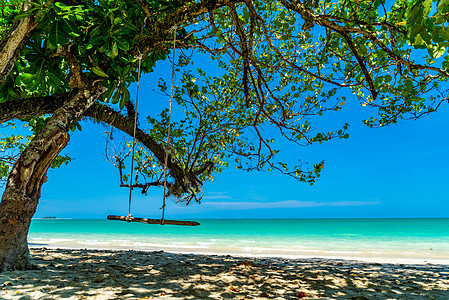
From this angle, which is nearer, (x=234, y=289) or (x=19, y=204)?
(x=234, y=289)

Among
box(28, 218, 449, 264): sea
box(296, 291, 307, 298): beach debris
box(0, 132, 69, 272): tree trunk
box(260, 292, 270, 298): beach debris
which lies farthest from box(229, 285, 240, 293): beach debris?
box(28, 218, 449, 264): sea

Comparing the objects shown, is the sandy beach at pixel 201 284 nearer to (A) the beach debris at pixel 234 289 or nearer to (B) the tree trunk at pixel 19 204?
(A) the beach debris at pixel 234 289

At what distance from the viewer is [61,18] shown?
11.3 ft

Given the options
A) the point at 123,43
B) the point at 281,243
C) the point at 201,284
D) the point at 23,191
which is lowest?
the point at 281,243

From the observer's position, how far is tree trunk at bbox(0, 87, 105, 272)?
3.99m

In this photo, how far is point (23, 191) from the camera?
4070 mm

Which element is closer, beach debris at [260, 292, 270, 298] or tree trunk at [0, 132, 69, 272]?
beach debris at [260, 292, 270, 298]

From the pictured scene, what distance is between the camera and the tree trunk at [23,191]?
3992 millimetres

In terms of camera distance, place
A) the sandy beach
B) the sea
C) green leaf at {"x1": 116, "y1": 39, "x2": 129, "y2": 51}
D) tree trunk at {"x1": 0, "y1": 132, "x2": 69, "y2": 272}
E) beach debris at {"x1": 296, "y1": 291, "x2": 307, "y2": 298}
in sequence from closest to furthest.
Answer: the sandy beach < beach debris at {"x1": 296, "y1": 291, "x2": 307, "y2": 298} < green leaf at {"x1": 116, "y1": 39, "x2": 129, "y2": 51} < tree trunk at {"x1": 0, "y1": 132, "x2": 69, "y2": 272} < the sea

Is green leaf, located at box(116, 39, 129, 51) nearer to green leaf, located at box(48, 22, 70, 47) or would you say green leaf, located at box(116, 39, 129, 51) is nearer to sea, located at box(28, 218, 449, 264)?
green leaf, located at box(48, 22, 70, 47)

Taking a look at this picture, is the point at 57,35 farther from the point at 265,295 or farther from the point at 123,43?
the point at 265,295

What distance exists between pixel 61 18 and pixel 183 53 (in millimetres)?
3358

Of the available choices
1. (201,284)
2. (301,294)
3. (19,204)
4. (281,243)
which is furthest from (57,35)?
(281,243)

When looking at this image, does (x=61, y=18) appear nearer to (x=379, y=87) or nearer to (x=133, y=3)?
(x=133, y=3)
